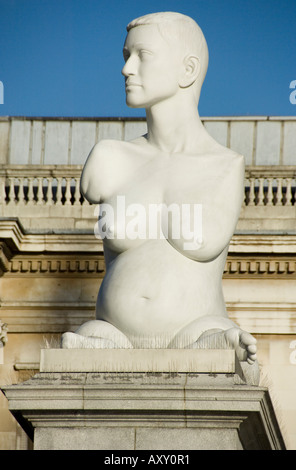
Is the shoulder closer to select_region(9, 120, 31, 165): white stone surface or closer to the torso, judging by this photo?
the torso

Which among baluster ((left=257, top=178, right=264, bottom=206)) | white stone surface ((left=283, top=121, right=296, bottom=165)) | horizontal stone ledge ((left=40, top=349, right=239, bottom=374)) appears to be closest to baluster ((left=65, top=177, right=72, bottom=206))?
baluster ((left=257, top=178, right=264, bottom=206))

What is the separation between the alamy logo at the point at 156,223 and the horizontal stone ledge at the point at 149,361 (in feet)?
4.22

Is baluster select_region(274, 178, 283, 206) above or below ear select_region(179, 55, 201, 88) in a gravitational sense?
above

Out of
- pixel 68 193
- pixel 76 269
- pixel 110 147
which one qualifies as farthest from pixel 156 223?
pixel 68 193

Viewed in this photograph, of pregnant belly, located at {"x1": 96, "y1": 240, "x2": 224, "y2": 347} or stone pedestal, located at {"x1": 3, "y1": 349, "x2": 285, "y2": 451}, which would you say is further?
pregnant belly, located at {"x1": 96, "y1": 240, "x2": 224, "y2": 347}

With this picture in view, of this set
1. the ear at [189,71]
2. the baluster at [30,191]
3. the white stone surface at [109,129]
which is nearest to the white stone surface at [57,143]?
the white stone surface at [109,129]

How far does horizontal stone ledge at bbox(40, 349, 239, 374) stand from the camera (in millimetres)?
11922

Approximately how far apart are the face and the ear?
6 cm

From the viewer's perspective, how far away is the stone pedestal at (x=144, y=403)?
11609 mm

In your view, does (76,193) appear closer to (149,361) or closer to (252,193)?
(252,193)

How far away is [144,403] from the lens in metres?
11.6

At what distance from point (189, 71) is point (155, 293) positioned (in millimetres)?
2136
